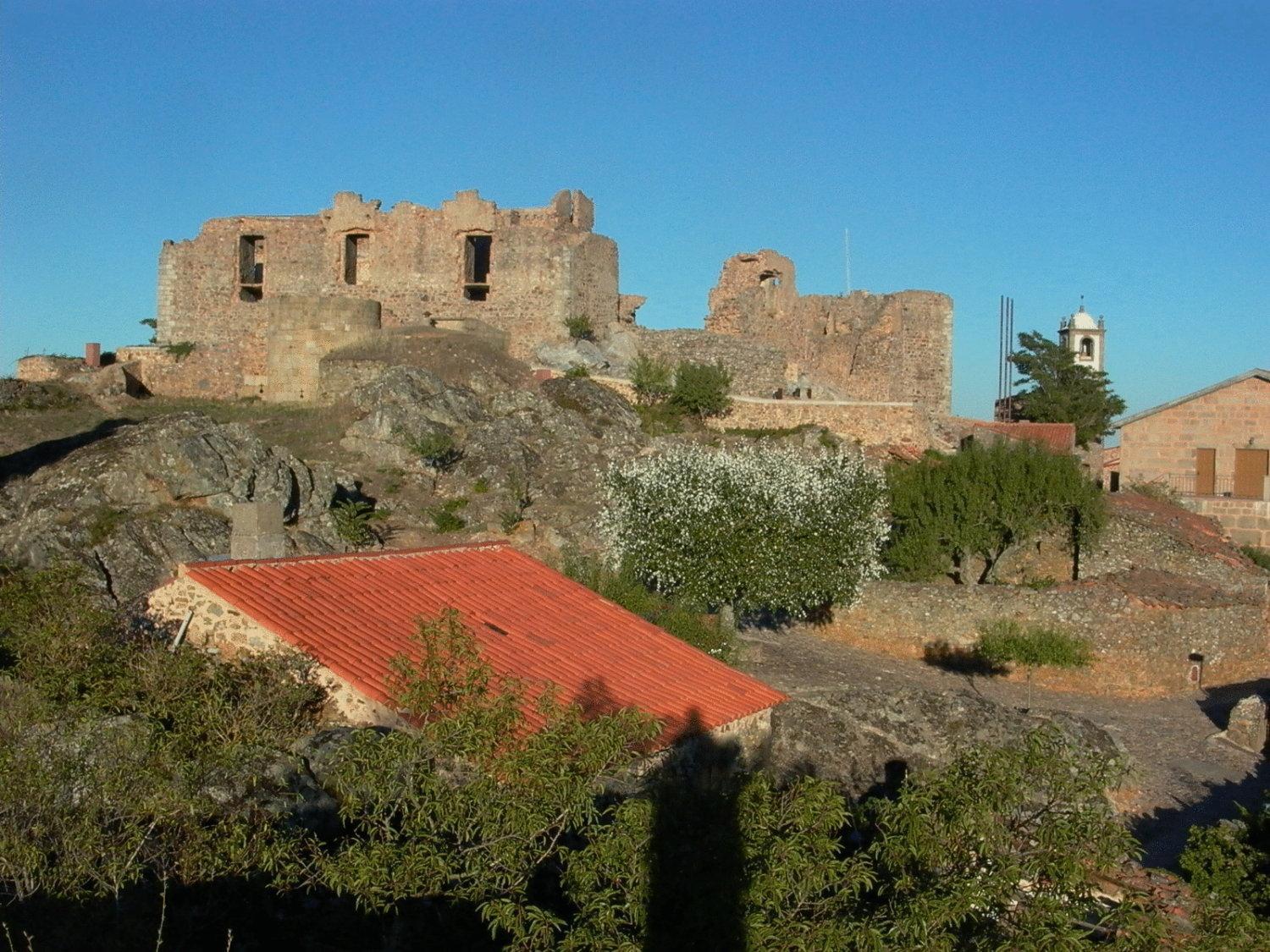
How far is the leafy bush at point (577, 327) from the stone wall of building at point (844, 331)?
5.37 metres

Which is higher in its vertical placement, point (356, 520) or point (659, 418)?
point (659, 418)

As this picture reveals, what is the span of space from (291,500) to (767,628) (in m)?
9.06

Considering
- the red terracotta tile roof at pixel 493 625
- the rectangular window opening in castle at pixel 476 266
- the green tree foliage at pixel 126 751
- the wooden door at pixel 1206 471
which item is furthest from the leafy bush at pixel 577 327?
the green tree foliage at pixel 126 751

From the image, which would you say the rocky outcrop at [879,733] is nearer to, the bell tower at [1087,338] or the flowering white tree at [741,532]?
the flowering white tree at [741,532]

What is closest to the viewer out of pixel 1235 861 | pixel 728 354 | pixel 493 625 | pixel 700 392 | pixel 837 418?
pixel 1235 861

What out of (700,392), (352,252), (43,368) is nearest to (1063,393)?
(700,392)

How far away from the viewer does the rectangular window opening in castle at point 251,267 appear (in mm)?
37625

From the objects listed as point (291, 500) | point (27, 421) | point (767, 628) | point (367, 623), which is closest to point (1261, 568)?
point (767, 628)

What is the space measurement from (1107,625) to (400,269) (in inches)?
847

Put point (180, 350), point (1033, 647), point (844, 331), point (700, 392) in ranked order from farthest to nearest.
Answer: point (844, 331), point (180, 350), point (700, 392), point (1033, 647)

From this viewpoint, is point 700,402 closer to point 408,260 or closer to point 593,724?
point 408,260

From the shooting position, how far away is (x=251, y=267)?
38188mm

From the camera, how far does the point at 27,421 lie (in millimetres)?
29312

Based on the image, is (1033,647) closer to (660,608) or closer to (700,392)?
(660,608)
